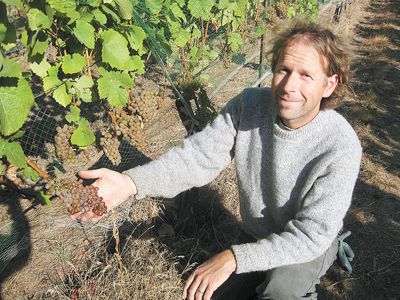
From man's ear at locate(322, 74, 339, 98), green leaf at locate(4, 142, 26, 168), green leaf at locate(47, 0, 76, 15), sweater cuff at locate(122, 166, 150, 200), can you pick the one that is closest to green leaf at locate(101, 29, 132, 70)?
green leaf at locate(47, 0, 76, 15)

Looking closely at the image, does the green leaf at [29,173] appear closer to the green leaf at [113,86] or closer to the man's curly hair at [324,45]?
the green leaf at [113,86]

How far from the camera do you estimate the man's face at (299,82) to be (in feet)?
6.28

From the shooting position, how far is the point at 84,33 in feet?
7.86

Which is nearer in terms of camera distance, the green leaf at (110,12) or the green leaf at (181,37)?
the green leaf at (110,12)

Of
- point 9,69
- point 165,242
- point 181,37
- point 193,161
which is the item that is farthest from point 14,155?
point 181,37

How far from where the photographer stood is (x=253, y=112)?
224 centimetres

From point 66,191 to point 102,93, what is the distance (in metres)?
0.94

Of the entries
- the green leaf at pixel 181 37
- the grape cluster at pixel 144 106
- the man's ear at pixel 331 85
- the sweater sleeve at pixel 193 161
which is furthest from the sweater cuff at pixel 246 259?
the green leaf at pixel 181 37

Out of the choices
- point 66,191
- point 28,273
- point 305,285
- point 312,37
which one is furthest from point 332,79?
point 28,273

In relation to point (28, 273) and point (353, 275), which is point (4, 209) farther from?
point (353, 275)

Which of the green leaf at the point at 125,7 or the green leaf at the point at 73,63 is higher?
the green leaf at the point at 125,7

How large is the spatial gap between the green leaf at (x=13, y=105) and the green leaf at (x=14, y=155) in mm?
183

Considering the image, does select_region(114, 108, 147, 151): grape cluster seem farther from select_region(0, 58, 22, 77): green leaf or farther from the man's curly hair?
the man's curly hair

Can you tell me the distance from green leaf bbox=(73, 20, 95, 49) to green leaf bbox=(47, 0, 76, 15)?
87mm
